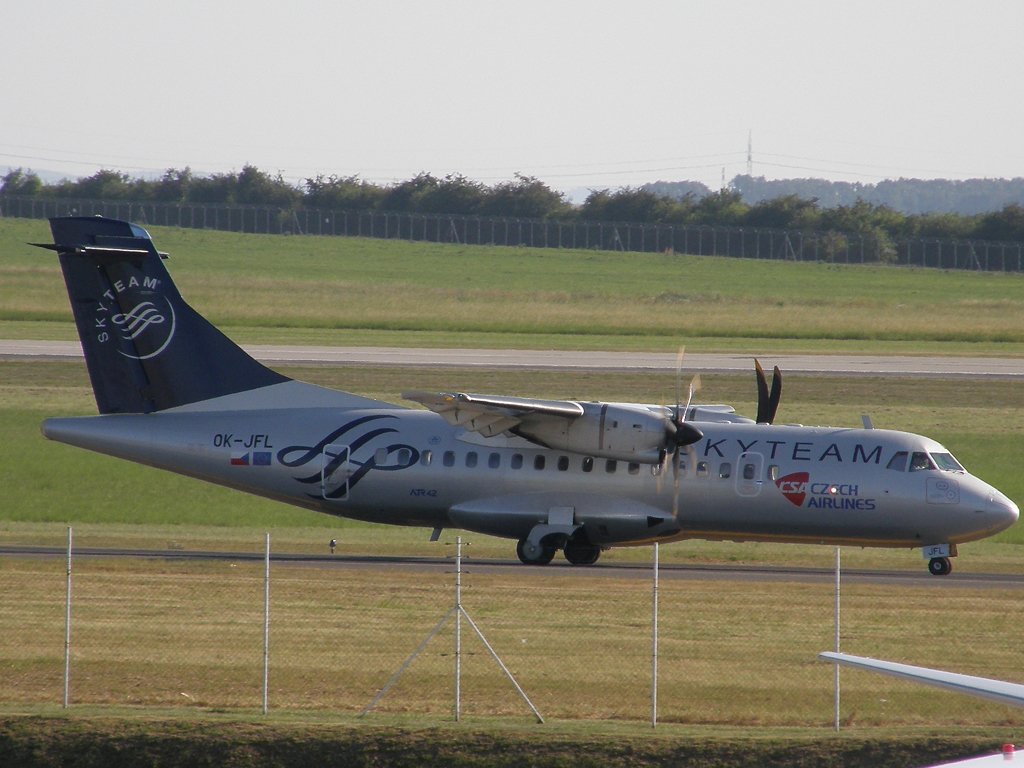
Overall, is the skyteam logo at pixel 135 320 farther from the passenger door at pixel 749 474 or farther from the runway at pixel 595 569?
the passenger door at pixel 749 474

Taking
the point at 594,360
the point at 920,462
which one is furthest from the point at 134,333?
the point at 594,360

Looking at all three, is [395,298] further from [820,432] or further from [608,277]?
[820,432]

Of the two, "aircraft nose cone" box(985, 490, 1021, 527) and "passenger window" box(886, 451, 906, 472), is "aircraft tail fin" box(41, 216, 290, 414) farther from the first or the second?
"aircraft nose cone" box(985, 490, 1021, 527)

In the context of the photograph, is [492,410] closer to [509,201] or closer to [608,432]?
[608,432]

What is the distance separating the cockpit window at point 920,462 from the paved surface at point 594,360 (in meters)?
34.6

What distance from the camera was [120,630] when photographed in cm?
2080

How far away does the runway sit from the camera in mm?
27219

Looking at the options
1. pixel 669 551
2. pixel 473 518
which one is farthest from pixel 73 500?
pixel 669 551

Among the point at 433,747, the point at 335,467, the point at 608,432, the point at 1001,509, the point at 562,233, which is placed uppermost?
the point at 562,233

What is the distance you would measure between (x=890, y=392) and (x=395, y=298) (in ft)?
162

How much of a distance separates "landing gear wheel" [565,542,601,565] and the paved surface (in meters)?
32.5

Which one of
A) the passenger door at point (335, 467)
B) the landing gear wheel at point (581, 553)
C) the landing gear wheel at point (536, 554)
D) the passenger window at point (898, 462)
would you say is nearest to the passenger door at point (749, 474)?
the passenger window at point (898, 462)

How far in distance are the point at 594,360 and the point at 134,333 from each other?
1517 inches

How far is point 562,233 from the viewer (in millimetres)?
146000
